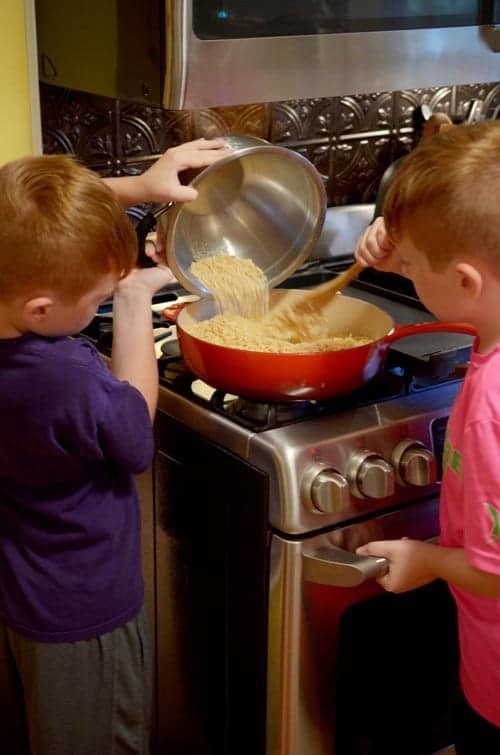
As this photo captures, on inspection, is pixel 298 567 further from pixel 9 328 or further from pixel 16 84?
pixel 16 84

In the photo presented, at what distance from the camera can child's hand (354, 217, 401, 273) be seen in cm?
134

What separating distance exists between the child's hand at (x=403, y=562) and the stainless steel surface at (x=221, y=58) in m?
0.60

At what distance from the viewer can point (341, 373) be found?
1312mm

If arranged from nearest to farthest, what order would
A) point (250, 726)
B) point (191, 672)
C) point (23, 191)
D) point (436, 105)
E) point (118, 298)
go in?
point (23, 191), point (118, 298), point (250, 726), point (191, 672), point (436, 105)

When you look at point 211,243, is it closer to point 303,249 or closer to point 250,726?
point 303,249

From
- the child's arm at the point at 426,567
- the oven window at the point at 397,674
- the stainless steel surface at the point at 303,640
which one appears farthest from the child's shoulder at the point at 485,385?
the oven window at the point at 397,674

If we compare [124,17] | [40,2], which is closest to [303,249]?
[124,17]

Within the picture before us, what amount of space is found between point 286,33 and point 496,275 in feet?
1.76

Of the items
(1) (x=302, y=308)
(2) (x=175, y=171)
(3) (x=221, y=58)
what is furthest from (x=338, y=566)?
(3) (x=221, y=58)

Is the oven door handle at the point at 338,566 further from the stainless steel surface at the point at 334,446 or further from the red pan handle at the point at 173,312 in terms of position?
the red pan handle at the point at 173,312

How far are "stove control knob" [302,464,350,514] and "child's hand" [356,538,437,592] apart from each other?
68 mm

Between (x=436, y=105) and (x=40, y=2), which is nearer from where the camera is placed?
(x=40, y=2)

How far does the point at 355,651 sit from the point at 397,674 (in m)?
0.11

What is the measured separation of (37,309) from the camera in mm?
1119
